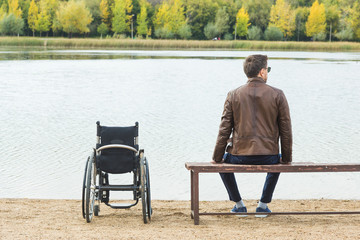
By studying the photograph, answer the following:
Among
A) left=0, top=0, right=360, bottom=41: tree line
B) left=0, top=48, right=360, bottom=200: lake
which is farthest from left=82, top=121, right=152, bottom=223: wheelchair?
left=0, top=0, right=360, bottom=41: tree line

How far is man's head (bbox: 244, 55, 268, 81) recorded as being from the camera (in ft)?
16.9

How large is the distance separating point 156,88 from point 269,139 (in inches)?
710

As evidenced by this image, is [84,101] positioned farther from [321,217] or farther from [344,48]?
[344,48]

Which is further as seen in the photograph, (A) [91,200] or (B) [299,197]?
(B) [299,197]

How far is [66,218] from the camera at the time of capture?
5.52 m

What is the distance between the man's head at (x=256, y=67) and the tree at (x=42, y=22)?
334ft

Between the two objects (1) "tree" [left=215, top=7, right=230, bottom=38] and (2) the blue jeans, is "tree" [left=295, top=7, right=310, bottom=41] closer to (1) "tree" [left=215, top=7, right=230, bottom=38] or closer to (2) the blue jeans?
(1) "tree" [left=215, top=7, right=230, bottom=38]

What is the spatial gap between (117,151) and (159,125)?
8436 mm

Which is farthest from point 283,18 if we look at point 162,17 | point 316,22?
point 162,17

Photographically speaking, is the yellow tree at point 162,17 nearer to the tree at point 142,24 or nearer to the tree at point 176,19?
the tree at point 176,19

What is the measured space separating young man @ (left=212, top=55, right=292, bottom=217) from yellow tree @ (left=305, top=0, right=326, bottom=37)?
349ft

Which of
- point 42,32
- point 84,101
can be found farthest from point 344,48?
point 42,32

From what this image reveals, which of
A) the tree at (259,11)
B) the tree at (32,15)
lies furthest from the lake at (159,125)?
the tree at (259,11)

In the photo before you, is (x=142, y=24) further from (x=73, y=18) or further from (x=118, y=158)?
(x=118, y=158)
